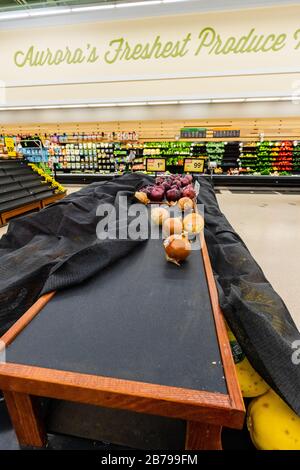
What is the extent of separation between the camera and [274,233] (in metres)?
4.04

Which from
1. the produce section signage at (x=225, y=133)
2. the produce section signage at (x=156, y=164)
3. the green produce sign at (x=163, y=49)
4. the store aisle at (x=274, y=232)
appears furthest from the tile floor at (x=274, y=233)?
the green produce sign at (x=163, y=49)

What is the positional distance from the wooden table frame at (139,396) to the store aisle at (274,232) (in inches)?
62.6

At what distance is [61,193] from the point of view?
610 centimetres

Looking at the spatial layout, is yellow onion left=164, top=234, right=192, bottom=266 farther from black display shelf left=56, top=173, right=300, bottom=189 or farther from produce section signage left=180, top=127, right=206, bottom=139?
produce section signage left=180, top=127, right=206, bottom=139

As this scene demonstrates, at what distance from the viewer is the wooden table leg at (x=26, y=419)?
630mm

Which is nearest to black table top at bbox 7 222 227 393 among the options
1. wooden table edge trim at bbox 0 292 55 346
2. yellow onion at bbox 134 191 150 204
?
wooden table edge trim at bbox 0 292 55 346

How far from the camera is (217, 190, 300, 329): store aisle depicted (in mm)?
2504

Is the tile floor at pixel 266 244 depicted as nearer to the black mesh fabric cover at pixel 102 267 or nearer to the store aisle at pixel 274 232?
the store aisle at pixel 274 232

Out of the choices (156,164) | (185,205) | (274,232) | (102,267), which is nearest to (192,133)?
(156,164)

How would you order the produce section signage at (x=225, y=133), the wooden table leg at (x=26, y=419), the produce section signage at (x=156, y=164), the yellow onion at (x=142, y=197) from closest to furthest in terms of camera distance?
the wooden table leg at (x=26, y=419), the yellow onion at (x=142, y=197), the produce section signage at (x=156, y=164), the produce section signage at (x=225, y=133)

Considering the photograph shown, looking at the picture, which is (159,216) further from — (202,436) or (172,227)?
(202,436)
